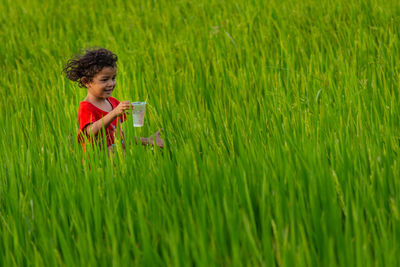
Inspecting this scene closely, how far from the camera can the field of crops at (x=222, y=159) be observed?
1.25 m

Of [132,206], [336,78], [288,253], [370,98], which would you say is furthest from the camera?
[336,78]

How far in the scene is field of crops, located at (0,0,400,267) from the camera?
49.0 inches

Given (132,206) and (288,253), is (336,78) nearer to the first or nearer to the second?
(132,206)

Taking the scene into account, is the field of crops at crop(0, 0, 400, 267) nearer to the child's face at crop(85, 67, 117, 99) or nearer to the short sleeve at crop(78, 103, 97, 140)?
the short sleeve at crop(78, 103, 97, 140)

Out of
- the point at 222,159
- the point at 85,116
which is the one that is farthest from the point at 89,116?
the point at 222,159

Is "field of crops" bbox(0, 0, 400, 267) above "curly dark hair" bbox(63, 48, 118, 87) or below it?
below

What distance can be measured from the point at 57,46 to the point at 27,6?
5.48 feet

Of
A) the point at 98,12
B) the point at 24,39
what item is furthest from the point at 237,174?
the point at 98,12

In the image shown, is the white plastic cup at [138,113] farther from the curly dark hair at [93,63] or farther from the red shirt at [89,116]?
the curly dark hair at [93,63]

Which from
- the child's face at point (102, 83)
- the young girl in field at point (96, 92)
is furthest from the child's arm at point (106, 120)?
the child's face at point (102, 83)

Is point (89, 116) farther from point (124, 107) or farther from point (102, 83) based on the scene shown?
point (124, 107)

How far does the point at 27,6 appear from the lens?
17.1 ft

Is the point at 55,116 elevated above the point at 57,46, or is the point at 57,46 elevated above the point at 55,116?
the point at 57,46

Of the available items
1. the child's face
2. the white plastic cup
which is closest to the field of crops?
the white plastic cup
